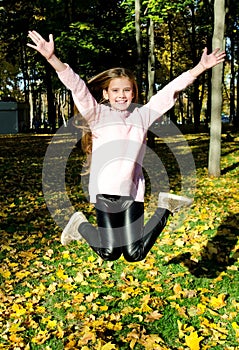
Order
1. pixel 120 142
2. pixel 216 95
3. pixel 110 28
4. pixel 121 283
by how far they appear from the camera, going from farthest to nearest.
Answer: pixel 110 28, pixel 216 95, pixel 121 283, pixel 120 142

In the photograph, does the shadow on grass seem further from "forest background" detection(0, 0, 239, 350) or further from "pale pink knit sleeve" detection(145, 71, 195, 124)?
"pale pink knit sleeve" detection(145, 71, 195, 124)

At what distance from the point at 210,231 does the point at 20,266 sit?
3.40 metres

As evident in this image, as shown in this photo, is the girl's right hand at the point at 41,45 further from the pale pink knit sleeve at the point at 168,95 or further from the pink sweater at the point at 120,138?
the pale pink knit sleeve at the point at 168,95

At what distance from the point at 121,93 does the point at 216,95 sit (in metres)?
8.45

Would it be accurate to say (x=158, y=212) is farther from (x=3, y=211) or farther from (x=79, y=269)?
(x=3, y=211)

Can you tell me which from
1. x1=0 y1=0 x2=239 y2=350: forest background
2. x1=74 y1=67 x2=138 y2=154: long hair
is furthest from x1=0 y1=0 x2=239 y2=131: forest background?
x1=74 y1=67 x2=138 y2=154: long hair

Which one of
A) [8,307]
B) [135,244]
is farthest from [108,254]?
[8,307]

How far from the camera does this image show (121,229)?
4477 millimetres

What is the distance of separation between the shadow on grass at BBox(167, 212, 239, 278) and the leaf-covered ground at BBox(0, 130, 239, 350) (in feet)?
0.05

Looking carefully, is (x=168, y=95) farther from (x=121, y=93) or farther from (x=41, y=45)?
(x=41, y=45)

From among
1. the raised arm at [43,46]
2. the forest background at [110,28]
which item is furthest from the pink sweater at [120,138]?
the forest background at [110,28]

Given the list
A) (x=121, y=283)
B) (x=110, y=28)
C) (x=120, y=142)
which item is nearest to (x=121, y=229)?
(x=120, y=142)

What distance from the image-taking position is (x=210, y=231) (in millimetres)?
7676

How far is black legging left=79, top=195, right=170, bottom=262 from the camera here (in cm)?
437
